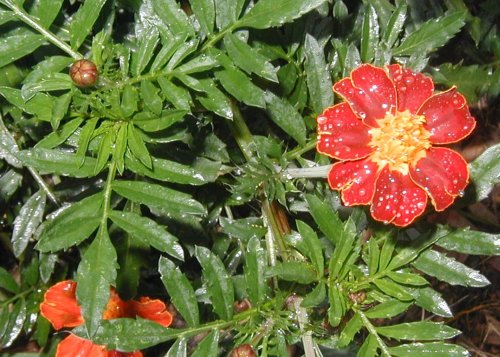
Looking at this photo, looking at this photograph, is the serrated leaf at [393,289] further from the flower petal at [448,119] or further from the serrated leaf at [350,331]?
the flower petal at [448,119]

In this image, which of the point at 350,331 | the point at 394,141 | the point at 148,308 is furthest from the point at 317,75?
the point at 148,308

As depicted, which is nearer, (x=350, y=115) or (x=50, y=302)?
(x=350, y=115)

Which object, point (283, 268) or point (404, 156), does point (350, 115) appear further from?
point (283, 268)

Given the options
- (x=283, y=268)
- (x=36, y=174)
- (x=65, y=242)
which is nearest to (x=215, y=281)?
(x=283, y=268)

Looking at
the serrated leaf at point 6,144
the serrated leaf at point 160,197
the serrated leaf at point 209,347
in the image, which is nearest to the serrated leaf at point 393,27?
the serrated leaf at point 160,197

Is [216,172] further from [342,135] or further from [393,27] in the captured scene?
[393,27]

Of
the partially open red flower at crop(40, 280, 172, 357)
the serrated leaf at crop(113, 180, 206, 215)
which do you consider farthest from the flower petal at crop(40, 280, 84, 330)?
the serrated leaf at crop(113, 180, 206, 215)
